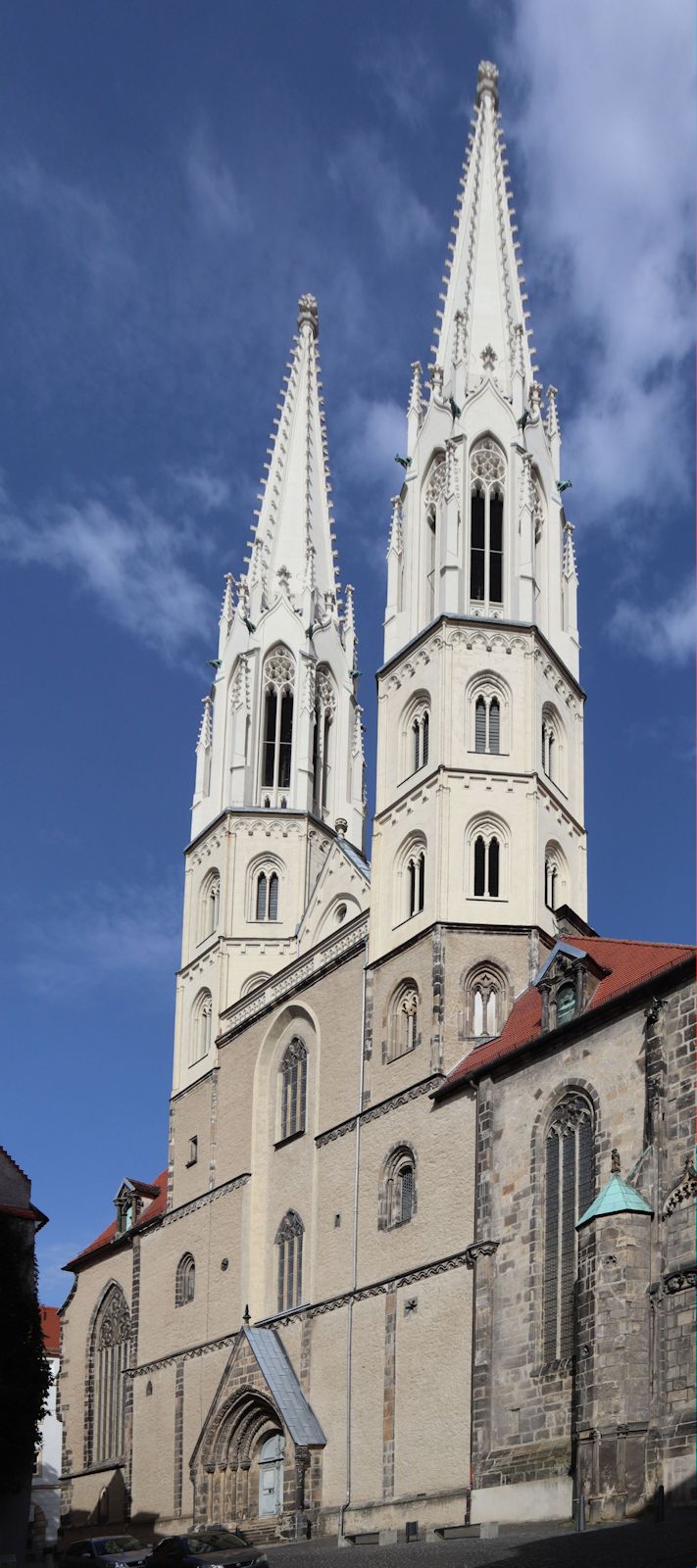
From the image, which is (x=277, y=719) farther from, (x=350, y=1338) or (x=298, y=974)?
(x=350, y=1338)

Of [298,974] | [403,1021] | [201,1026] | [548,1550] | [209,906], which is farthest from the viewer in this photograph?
[209,906]

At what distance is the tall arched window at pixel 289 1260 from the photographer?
45156mm

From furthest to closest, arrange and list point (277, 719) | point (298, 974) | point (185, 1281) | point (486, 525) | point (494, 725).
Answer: point (277, 719) → point (185, 1281) → point (298, 974) → point (486, 525) → point (494, 725)

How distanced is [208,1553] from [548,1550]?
25.9 ft

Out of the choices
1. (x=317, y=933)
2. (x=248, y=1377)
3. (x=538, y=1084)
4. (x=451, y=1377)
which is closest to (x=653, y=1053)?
(x=538, y=1084)

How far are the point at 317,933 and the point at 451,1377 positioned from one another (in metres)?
16.6

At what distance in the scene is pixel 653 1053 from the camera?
112 ft

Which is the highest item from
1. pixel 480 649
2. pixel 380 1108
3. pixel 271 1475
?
pixel 480 649

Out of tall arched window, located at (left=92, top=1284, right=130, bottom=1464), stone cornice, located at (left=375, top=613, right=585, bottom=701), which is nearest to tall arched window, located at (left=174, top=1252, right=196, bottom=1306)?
tall arched window, located at (left=92, top=1284, right=130, bottom=1464)

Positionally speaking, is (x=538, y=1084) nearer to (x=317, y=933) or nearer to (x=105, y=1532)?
(x=317, y=933)

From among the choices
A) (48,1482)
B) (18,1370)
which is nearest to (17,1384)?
(18,1370)

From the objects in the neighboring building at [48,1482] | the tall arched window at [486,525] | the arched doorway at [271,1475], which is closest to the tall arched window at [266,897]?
the tall arched window at [486,525]

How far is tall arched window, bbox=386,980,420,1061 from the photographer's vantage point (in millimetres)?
42906

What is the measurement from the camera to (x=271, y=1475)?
43625 millimetres
